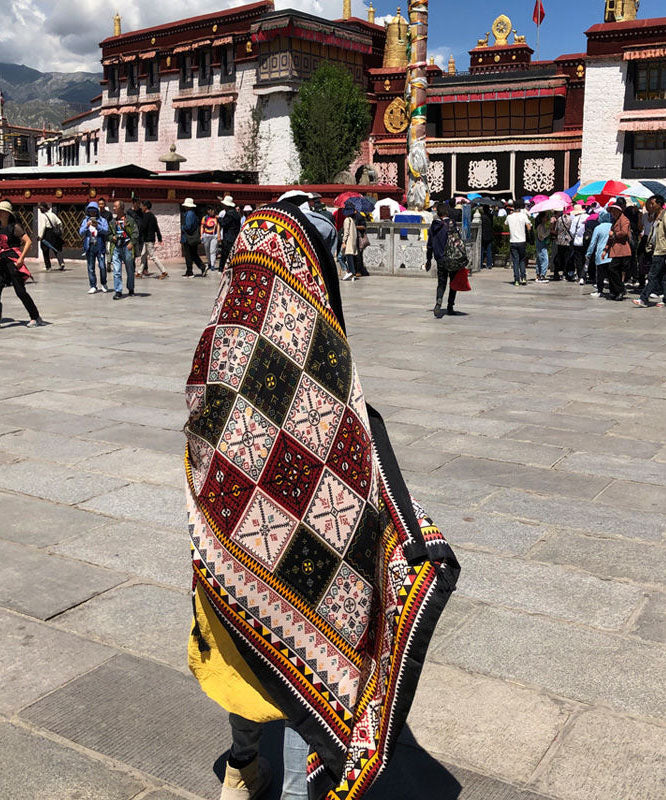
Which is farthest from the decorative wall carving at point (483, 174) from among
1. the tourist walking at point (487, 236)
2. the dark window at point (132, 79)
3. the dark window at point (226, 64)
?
the dark window at point (132, 79)

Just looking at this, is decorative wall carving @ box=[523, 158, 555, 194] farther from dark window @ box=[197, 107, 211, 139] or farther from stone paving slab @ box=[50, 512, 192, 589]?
stone paving slab @ box=[50, 512, 192, 589]

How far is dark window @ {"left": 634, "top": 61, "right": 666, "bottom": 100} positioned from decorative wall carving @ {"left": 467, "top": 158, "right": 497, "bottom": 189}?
709 centimetres

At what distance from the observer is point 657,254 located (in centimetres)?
1402

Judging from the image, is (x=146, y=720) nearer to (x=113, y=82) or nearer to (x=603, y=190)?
(x=603, y=190)

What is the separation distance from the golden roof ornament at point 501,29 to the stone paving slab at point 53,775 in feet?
164

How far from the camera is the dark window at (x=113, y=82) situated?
5062 cm

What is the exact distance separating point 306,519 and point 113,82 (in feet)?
175

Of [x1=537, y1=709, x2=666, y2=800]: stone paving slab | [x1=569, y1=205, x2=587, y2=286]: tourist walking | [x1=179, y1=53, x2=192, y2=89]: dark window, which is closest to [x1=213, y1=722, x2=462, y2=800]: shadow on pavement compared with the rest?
[x1=537, y1=709, x2=666, y2=800]: stone paving slab

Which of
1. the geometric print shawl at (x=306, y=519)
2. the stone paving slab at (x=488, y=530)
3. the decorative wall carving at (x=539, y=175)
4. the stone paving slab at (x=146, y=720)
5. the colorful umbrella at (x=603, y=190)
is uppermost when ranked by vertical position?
the decorative wall carving at (x=539, y=175)

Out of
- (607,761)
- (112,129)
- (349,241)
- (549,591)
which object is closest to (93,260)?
(349,241)

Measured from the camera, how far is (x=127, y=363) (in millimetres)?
9719

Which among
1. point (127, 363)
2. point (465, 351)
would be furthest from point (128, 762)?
point (465, 351)

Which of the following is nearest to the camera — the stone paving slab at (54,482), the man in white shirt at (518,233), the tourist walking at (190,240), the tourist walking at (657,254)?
the stone paving slab at (54,482)

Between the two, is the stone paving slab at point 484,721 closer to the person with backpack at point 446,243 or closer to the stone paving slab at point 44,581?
the stone paving slab at point 44,581
